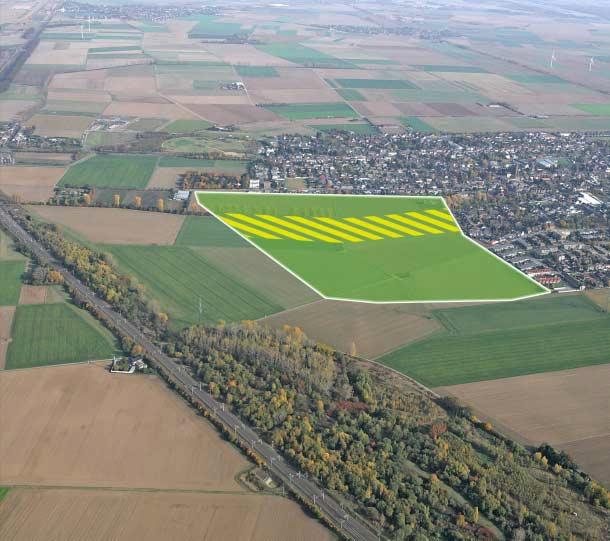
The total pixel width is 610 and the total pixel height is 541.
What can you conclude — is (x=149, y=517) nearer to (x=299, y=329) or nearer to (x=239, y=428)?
(x=239, y=428)

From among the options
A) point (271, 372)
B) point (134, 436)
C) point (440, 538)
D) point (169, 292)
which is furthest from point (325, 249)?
point (440, 538)

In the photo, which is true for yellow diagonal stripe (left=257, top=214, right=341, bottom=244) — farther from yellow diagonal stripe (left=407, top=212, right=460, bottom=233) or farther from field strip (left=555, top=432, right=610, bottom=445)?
field strip (left=555, top=432, right=610, bottom=445)

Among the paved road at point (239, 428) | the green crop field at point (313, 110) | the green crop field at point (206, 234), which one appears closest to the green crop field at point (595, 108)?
the green crop field at point (313, 110)

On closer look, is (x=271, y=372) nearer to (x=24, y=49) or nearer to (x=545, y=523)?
(x=545, y=523)

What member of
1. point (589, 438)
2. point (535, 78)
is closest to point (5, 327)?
point (589, 438)

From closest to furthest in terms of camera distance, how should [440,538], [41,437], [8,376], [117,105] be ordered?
[440,538] → [41,437] → [8,376] → [117,105]

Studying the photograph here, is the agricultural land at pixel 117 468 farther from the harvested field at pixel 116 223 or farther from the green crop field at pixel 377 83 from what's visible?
the green crop field at pixel 377 83
